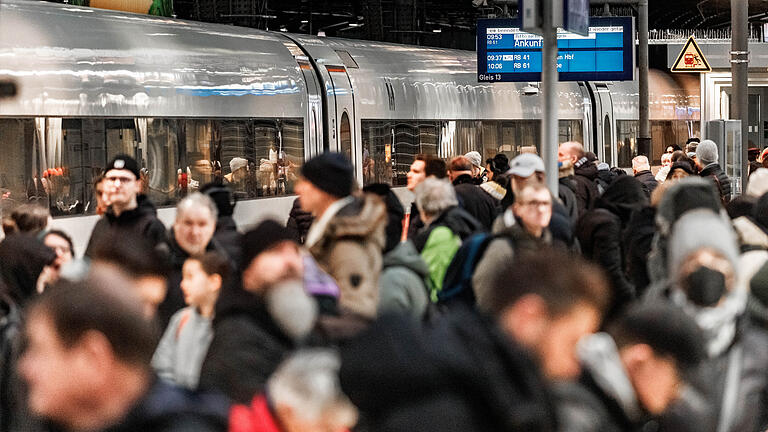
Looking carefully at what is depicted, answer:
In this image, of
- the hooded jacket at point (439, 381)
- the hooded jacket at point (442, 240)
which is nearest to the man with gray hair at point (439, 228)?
the hooded jacket at point (442, 240)

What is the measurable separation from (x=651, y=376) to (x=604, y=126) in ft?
87.2

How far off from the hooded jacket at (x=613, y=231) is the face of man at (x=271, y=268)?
4.17 meters

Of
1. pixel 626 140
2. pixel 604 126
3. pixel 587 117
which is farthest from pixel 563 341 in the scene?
pixel 626 140

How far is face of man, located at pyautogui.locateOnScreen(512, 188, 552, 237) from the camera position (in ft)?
25.2

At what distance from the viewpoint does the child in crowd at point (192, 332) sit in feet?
18.0

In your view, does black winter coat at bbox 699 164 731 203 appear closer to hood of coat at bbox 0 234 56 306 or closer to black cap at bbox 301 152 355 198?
hood of coat at bbox 0 234 56 306

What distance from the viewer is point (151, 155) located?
53.8 ft

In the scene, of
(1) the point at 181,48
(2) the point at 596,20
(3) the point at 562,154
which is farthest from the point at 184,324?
(2) the point at 596,20

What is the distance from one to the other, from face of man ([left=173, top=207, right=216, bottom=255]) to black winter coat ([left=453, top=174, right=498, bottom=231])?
13.9 feet

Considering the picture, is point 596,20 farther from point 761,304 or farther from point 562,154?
point 761,304

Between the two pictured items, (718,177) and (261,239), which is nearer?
(261,239)

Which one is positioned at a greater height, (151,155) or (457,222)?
(151,155)

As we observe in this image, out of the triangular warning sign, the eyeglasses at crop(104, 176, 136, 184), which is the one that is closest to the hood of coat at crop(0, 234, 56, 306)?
the eyeglasses at crop(104, 176, 136, 184)

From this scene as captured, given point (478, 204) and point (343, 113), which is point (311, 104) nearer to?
point (343, 113)
